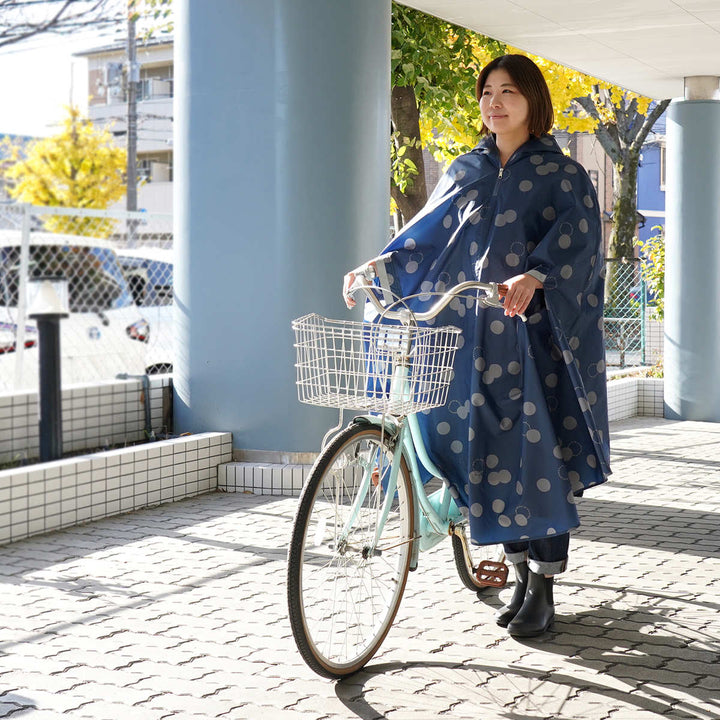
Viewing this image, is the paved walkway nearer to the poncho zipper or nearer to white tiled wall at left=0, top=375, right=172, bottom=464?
white tiled wall at left=0, top=375, right=172, bottom=464

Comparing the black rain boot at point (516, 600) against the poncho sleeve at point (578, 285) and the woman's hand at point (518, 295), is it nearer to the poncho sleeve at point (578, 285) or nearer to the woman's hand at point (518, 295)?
the poncho sleeve at point (578, 285)

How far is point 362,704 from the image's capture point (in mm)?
2893

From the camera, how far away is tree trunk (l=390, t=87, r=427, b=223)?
9.31 metres

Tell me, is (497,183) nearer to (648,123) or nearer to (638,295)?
(638,295)

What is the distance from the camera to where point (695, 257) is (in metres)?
9.25

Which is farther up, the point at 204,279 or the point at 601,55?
the point at 601,55

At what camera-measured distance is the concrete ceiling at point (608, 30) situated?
264 inches

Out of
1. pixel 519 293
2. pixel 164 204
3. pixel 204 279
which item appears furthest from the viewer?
pixel 164 204

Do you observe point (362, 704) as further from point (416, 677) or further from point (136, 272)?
point (136, 272)

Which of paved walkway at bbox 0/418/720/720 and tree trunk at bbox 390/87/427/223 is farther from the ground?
tree trunk at bbox 390/87/427/223

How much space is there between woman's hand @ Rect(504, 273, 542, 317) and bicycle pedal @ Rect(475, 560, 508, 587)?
888mm

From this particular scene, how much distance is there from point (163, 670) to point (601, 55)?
655 centimetres

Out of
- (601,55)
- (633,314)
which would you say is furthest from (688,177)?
(633,314)

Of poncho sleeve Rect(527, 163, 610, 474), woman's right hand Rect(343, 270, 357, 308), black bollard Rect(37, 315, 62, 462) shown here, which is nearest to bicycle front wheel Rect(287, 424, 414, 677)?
woman's right hand Rect(343, 270, 357, 308)
